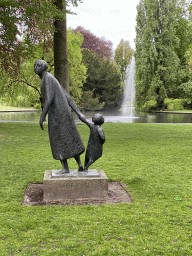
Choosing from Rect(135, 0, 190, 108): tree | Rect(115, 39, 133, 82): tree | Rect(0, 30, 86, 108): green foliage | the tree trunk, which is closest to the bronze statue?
the tree trunk

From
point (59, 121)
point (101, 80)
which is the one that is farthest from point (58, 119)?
point (101, 80)

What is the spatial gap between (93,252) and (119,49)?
231ft

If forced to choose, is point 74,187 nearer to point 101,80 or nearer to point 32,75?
point 32,75

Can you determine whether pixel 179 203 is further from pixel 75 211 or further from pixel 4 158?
pixel 4 158

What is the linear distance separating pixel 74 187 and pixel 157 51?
40361 mm

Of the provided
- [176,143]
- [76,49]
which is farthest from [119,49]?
[176,143]

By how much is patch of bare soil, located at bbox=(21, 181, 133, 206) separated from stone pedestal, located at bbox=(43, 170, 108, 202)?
88 millimetres

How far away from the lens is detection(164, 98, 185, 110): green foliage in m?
47.2

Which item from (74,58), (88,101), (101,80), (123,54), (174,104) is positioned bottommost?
(174,104)

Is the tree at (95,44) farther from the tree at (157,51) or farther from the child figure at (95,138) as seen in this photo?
the child figure at (95,138)

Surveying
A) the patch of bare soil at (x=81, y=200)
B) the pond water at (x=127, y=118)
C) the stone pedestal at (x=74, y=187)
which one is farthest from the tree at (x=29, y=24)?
the pond water at (x=127, y=118)

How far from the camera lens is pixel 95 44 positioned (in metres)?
54.4

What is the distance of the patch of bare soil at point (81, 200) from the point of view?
Result: 5250 millimetres

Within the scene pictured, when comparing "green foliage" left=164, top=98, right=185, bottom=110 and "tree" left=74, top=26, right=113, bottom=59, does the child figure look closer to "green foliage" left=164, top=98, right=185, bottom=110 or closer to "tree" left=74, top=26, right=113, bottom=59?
"green foliage" left=164, top=98, right=185, bottom=110
